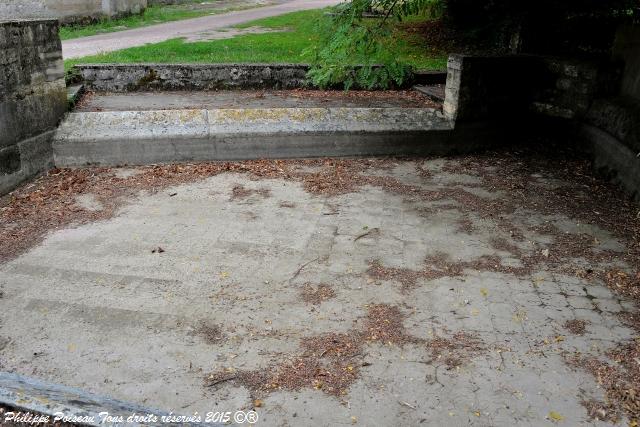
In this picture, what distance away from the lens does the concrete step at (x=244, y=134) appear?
7750 mm

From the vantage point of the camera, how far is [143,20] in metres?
20.6

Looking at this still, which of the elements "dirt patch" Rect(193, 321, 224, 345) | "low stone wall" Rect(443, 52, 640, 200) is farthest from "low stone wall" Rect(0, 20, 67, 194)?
"low stone wall" Rect(443, 52, 640, 200)

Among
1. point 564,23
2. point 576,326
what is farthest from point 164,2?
point 576,326

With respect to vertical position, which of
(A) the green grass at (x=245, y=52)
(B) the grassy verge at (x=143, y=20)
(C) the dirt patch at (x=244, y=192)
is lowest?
(C) the dirt patch at (x=244, y=192)

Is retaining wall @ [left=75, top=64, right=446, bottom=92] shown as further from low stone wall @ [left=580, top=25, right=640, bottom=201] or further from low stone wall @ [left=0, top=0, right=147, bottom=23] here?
low stone wall @ [left=0, top=0, right=147, bottom=23]

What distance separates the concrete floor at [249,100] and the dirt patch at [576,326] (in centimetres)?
506

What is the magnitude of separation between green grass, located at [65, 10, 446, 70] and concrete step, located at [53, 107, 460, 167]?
2.10 meters

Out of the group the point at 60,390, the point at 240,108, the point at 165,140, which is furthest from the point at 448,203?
the point at 60,390

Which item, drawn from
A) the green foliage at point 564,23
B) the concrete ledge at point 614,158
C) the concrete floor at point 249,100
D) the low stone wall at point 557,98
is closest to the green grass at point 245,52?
the concrete floor at point 249,100

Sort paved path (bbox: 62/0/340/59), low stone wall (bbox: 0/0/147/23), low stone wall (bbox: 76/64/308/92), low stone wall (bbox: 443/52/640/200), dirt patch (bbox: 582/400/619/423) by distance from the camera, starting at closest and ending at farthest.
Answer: dirt patch (bbox: 582/400/619/423) < low stone wall (bbox: 443/52/640/200) < low stone wall (bbox: 76/64/308/92) < paved path (bbox: 62/0/340/59) < low stone wall (bbox: 0/0/147/23)

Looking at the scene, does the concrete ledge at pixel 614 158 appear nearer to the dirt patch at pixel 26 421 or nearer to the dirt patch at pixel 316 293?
the dirt patch at pixel 316 293

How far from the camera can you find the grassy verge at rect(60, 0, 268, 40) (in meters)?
17.5

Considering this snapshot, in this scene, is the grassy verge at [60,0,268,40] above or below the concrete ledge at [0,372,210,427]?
above

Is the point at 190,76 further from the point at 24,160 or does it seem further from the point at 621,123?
the point at 621,123
